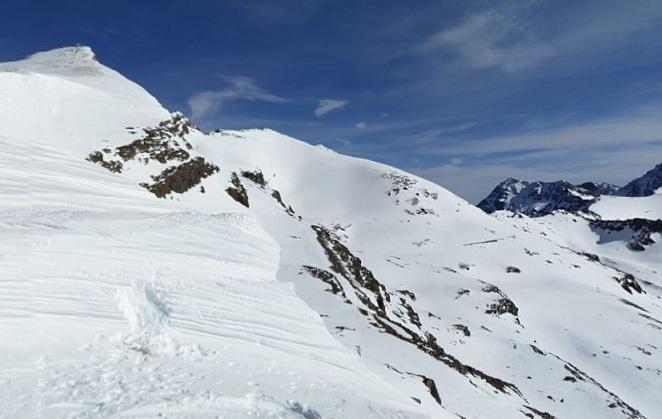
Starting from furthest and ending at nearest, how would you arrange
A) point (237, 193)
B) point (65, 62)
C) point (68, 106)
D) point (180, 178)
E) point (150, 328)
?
1. point (65, 62)
2. point (237, 193)
3. point (180, 178)
4. point (68, 106)
5. point (150, 328)

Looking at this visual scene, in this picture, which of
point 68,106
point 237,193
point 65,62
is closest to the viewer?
point 68,106

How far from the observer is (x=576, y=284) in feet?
349

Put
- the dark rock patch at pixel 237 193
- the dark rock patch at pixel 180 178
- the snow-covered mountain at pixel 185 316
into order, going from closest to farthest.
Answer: the snow-covered mountain at pixel 185 316 → the dark rock patch at pixel 180 178 → the dark rock patch at pixel 237 193

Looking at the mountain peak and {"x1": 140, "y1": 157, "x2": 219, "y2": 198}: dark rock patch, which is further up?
the mountain peak

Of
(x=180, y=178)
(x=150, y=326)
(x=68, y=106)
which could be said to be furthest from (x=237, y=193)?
(x=150, y=326)

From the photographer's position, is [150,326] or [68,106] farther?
[68,106]

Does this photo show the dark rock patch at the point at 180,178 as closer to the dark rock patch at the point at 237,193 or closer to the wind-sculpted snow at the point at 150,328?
the dark rock patch at the point at 237,193

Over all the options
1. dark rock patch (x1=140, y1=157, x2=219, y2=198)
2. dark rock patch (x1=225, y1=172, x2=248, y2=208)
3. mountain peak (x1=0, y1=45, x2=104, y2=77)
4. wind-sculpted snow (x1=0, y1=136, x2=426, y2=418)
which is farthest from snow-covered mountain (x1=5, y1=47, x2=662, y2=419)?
mountain peak (x1=0, y1=45, x2=104, y2=77)

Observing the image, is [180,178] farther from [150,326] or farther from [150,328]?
[150,328]

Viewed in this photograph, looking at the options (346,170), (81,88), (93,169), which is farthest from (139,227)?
(346,170)

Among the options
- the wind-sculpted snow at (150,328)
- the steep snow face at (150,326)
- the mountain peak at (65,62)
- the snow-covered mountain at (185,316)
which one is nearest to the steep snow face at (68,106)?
the mountain peak at (65,62)

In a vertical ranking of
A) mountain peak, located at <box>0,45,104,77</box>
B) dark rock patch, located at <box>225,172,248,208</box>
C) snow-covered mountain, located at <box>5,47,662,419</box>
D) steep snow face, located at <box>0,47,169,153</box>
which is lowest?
snow-covered mountain, located at <box>5,47,662,419</box>

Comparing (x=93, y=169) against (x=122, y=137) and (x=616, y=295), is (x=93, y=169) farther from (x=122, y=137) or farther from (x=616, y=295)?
(x=616, y=295)

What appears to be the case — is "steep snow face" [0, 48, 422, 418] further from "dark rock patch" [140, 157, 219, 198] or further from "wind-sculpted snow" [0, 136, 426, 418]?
"dark rock patch" [140, 157, 219, 198]
